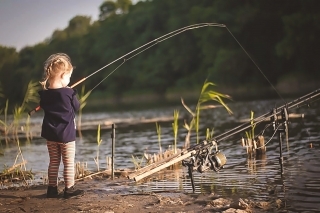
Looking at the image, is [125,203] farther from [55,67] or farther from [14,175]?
[14,175]

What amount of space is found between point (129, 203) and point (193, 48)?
50095 mm

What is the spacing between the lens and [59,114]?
15.9 feet

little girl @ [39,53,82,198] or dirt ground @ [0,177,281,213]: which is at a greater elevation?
little girl @ [39,53,82,198]

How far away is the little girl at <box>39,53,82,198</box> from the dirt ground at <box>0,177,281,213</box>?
23cm

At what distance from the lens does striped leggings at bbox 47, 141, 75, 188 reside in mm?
4965

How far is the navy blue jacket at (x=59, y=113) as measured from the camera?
4.85 metres

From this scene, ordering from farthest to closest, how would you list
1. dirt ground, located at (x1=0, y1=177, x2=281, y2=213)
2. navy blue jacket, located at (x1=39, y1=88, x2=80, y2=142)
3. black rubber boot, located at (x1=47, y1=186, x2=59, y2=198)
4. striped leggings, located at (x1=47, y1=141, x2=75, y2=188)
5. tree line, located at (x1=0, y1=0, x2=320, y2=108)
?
tree line, located at (x1=0, y1=0, x2=320, y2=108) → black rubber boot, located at (x1=47, y1=186, x2=59, y2=198) → striped leggings, located at (x1=47, y1=141, x2=75, y2=188) → navy blue jacket, located at (x1=39, y1=88, x2=80, y2=142) → dirt ground, located at (x1=0, y1=177, x2=281, y2=213)

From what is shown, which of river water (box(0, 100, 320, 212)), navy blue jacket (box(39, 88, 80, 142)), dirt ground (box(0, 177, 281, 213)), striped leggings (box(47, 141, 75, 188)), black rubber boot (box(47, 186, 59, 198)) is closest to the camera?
dirt ground (box(0, 177, 281, 213))

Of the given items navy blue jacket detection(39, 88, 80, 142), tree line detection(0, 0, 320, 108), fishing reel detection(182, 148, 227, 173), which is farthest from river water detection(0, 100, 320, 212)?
tree line detection(0, 0, 320, 108)

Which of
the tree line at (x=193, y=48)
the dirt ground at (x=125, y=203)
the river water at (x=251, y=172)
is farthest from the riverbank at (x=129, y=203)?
Result: the tree line at (x=193, y=48)

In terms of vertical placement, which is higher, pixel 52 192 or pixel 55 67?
pixel 55 67

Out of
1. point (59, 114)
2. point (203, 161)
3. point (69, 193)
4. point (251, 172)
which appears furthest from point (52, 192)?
point (251, 172)

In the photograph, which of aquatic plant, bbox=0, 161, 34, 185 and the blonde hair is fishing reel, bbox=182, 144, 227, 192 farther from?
aquatic plant, bbox=0, 161, 34, 185

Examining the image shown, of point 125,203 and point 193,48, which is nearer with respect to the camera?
point 125,203
